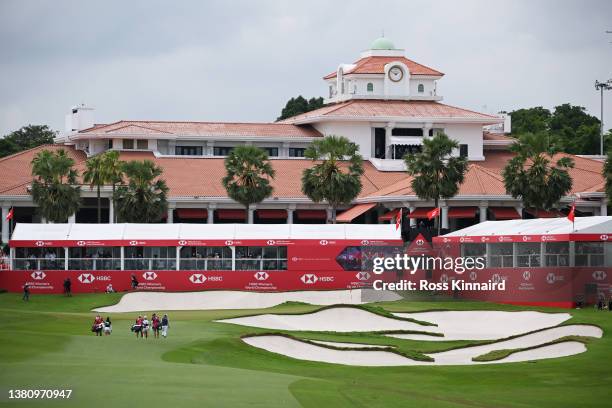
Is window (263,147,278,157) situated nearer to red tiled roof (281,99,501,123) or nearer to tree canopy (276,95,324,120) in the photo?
red tiled roof (281,99,501,123)

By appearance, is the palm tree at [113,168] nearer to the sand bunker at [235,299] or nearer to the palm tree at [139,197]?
the palm tree at [139,197]

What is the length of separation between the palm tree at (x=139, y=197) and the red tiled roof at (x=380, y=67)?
3822 centimetres

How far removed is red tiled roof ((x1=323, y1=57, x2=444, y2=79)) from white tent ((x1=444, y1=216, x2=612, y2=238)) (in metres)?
44.4

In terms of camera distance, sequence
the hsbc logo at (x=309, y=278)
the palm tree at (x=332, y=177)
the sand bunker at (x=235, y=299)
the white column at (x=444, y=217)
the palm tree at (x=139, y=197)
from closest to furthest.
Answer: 1. the sand bunker at (x=235, y=299)
2. the hsbc logo at (x=309, y=278)
3. the palm tree at (x=139, y=197)
4. the palm tree at (x=332, y=177)
5. the white column at (x=444, y=217)

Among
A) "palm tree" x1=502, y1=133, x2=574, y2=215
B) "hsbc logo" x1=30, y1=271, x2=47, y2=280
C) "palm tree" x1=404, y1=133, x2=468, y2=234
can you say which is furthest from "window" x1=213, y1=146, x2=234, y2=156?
"hsbc logo" x1=30, y1=271, x2=47, y2=280

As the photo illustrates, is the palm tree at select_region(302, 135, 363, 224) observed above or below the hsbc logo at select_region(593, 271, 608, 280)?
above

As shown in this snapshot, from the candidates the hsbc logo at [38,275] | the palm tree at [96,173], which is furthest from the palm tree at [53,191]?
the hsbc logo at [38,275]

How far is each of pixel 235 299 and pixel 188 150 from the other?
144 feet

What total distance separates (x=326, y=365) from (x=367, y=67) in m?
81.0

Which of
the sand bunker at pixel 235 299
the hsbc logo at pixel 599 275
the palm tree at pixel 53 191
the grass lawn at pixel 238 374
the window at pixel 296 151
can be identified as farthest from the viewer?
the window at pixel 296 151

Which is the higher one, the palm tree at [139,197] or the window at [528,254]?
the palm tree at [139,197]

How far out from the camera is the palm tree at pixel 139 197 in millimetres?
95812

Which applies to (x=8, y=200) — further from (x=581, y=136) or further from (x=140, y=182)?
(x=581, y=136)

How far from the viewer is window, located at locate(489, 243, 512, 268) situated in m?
76.2
